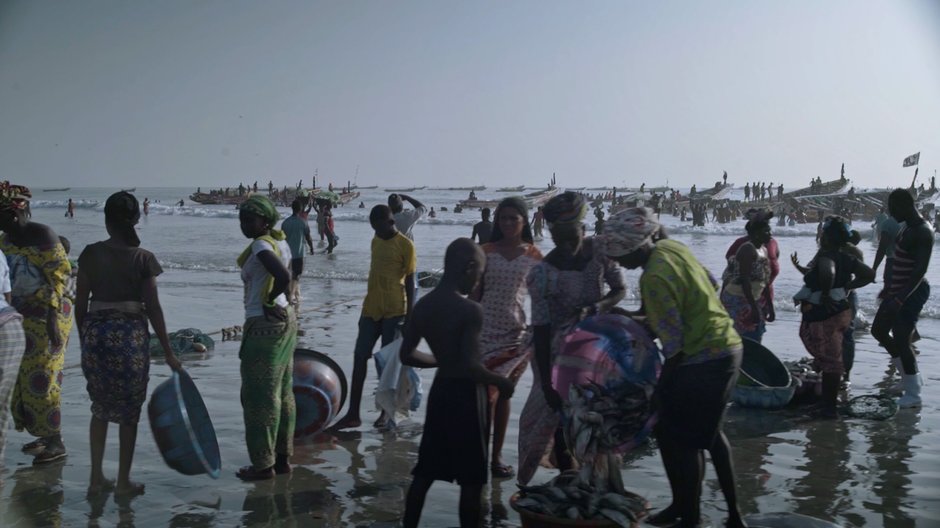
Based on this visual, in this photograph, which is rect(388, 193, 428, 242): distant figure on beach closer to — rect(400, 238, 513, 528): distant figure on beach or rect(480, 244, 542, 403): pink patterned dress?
rect(480, 244, 542, 403): pink patterned dress

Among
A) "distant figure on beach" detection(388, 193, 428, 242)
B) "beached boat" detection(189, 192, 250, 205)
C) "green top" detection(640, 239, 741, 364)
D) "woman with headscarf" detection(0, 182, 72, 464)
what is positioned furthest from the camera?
"beached boat" detection(189, 192, 250, 205)

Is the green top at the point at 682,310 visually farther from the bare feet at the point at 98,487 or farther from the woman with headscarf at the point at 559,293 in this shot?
the bare feet at the point at 98,487

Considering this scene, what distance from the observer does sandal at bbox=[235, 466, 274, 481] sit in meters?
5.10

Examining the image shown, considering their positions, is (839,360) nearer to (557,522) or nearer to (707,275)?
(707,275)

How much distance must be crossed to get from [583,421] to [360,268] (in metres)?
20.0

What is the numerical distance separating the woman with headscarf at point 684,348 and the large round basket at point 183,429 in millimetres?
2440

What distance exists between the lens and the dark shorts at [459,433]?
3.87 metres

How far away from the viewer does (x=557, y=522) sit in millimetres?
3736

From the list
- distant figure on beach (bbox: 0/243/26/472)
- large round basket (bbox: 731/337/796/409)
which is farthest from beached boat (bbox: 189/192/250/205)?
distant figure on beach (bbox: 0/243/26/472)

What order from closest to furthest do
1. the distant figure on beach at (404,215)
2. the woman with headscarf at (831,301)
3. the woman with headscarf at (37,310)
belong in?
the woman with headscarf at (37,310)
the woman with headscarf at (831,301)
the distant figure on beach at (404,215)

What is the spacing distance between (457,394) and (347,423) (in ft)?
8.42

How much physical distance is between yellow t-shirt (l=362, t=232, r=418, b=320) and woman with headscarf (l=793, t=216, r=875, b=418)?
10.2 feet

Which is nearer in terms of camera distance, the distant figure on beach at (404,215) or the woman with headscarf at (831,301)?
the woman with headscarf at (831,301)

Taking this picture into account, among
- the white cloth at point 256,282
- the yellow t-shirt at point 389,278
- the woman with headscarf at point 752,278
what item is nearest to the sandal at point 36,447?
the white cloth at point 256,282
